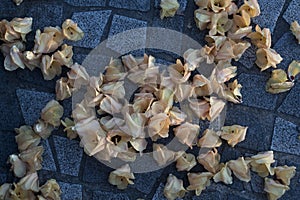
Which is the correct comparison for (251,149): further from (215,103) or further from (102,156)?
(102,156)

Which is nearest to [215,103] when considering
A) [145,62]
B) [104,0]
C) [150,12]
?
[145,62]

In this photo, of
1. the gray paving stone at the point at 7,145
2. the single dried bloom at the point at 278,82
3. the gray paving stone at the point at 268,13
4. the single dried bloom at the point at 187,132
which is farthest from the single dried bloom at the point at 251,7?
the gray paving stone at the point at 7,145

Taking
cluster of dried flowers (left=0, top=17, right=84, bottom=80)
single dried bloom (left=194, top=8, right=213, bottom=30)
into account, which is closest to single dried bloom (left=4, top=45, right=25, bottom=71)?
cluster of dried flowers (left=0, top=17, right=84, bottom=80)

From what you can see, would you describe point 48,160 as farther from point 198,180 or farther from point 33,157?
point 198,180

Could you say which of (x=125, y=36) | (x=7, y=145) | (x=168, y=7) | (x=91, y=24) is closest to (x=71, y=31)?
(x=91, y=24)

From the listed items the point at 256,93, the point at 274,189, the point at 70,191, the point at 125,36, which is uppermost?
the point at 125,36

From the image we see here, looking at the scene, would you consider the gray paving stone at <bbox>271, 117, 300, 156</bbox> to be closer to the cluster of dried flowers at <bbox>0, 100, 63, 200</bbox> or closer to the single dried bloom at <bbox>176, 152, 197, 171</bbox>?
the single dried bloom at <bbox>176, 152, 197, 171</bbox>
